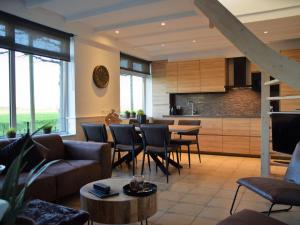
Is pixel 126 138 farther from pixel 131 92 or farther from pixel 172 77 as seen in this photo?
pixel 172 77

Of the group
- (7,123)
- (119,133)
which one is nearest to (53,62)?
(7,123)

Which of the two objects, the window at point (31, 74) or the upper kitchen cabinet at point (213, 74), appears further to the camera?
the upper kitchen cabinet at point (213, 74)

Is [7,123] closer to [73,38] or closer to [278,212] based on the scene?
[73,38]

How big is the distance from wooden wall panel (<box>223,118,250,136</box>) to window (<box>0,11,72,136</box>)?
3.59 m

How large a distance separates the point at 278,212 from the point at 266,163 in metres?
1.19

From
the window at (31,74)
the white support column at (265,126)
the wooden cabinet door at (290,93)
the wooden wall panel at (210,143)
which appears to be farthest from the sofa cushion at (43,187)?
the wooden cabinet door at (290,93)

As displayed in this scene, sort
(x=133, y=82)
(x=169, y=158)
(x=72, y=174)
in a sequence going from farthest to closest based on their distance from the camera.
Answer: (x=133, y=82) < (x=169, y=158) < (x=72, y=174)

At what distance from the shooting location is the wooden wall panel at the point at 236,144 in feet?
19.6

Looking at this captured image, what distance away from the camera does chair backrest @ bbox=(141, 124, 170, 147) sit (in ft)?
13.3

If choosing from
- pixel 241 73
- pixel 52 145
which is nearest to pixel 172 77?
pixel 241 73

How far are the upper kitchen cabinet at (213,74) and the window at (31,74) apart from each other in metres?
3.51

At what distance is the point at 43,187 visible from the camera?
9.18ft

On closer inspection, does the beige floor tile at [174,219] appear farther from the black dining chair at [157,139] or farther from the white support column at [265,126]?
the white support column at [265,126]

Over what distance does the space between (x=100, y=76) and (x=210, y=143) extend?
3.03 meters
